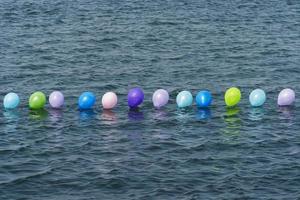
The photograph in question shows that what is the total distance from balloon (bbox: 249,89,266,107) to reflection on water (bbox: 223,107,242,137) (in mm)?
775

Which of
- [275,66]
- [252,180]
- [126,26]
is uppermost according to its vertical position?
[126,26]

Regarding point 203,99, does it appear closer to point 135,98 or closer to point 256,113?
point 256,113

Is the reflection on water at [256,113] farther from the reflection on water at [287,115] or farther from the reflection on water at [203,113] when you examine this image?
the reflection on water at [203,113]

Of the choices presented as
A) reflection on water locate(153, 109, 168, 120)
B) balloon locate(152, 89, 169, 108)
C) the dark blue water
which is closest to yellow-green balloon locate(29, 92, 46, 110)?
the dark blue water

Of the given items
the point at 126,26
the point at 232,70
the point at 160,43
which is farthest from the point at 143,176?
the point at 126,26

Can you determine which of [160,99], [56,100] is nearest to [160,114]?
[160,99]

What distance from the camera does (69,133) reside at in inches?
974

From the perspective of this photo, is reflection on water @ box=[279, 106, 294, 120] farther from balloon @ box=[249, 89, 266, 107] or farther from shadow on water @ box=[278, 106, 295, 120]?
balloon @ box=[249, 89, 266, 107]

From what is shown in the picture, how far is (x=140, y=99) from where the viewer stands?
1090 inches

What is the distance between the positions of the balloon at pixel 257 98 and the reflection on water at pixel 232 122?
0.78 metres

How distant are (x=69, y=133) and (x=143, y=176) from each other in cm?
527

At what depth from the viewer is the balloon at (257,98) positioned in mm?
27922

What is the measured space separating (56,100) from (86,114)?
1663 millimetres

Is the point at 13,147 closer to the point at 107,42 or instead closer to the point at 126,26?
the point at 107,42
